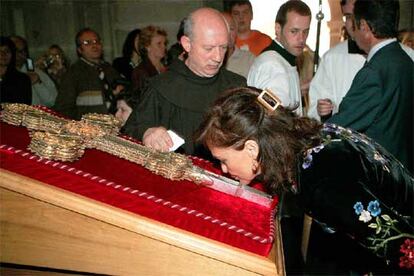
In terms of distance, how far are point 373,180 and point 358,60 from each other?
229 cm

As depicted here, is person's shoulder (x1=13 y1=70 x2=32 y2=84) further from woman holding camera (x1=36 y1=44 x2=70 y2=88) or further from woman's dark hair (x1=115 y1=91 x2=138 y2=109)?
woman's dark hair (x1=115 y1=91 x2=138 y2=109)

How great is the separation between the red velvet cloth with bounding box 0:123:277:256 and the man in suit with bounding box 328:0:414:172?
1.51 m

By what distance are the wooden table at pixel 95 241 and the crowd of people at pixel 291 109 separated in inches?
17.8

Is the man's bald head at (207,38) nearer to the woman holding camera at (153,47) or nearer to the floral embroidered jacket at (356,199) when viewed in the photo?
the floral embroidered jacket at (356,199)

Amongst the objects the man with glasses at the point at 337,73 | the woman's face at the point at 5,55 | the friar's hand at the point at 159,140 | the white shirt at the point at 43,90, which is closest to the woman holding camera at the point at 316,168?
the friar's hand at the point at 159,140

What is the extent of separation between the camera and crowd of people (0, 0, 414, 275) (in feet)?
4.78

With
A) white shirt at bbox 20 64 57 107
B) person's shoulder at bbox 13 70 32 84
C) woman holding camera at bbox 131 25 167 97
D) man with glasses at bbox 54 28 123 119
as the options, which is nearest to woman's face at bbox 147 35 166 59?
woman holding camera at bbox 131 25 167 97

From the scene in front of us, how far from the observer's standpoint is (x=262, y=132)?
1.48 metres

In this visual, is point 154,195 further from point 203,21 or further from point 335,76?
point 335,76

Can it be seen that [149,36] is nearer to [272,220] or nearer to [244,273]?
[272,220]

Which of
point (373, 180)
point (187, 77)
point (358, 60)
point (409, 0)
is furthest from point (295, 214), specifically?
point (409, 0)

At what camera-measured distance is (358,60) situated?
11.6 feet

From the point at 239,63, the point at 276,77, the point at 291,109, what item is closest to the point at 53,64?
the point at 239,63

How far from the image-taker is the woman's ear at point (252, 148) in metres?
1.46
